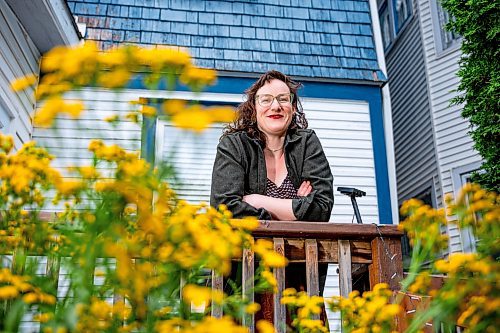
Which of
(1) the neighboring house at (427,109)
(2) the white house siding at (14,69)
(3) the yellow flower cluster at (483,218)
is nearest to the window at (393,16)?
(1) the neighboring house at (427,109)

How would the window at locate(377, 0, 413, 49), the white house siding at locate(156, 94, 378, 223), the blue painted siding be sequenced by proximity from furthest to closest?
the window at locate(377, 0, 413, 49) → the blue painted siding → the white house siding at locate(156, 94, 378, 223)

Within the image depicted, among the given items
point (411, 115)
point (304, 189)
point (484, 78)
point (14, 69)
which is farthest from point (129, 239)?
point (411, 115)

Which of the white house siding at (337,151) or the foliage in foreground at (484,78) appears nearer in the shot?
the white house siding at (337,151)

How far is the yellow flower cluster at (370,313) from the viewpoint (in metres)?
1.21

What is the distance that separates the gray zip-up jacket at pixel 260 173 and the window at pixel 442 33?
6850mm

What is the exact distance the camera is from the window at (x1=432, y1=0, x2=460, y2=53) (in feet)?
28.5

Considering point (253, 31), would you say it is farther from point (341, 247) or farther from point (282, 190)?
point (341, 247)

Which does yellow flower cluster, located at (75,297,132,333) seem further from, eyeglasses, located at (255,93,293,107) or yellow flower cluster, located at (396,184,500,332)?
eyeglasses, located at (255,93,293,107)

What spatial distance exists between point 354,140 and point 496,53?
1.63m

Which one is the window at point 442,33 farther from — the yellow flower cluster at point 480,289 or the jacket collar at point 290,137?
the yellow flower cluster at point 480,289

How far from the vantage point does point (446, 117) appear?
28.1ft

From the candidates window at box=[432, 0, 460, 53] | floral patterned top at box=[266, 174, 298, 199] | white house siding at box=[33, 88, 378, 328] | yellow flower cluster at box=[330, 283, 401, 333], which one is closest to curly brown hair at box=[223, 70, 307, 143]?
floral patterned top at box=[266, 174, 298, 199]

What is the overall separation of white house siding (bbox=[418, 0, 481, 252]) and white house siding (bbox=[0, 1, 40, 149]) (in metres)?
5.39

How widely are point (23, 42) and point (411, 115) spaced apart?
258 inches
